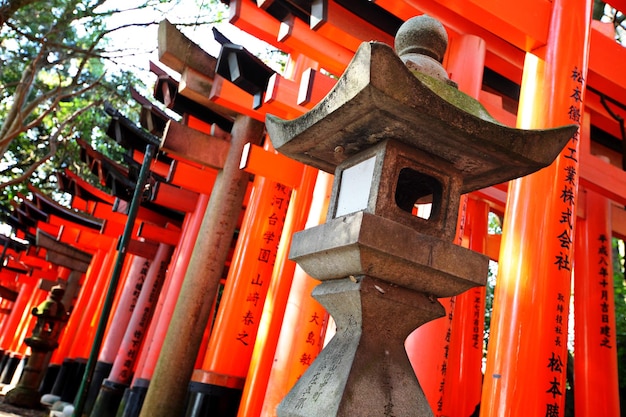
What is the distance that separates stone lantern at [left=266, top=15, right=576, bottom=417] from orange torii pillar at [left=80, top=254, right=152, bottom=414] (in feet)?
28.2

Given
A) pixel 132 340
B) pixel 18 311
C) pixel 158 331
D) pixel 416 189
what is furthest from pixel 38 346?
pixel 18 311

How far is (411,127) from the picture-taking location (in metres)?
2.44

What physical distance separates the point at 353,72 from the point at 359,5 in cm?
356

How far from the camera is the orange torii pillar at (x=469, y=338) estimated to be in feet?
24.5

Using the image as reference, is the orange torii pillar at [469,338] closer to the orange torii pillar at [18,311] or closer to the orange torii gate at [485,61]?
the orange torii gate at [485,61]

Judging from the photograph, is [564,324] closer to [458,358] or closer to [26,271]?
[458,358]

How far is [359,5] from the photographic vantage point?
5.43 m

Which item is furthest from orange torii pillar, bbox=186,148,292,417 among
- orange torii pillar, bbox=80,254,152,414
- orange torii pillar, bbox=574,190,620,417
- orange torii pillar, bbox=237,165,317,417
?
orange torii pillar, bbox=80,254,152,414

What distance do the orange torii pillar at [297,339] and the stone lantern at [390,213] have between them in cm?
231

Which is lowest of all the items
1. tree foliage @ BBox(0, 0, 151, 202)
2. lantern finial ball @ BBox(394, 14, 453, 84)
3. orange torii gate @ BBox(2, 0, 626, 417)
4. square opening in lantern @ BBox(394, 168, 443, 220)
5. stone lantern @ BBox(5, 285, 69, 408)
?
stone lantern @ BBox(5, 285, 69, 408)

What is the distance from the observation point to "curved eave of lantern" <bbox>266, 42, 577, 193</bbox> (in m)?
2.19

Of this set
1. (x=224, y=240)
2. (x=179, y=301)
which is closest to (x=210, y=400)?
(x=179, y=301)

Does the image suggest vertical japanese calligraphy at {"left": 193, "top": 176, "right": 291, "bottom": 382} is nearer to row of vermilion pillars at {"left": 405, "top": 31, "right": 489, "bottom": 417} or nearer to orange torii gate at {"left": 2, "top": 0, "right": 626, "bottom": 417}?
orange torii gate at {"left": 2, "top": 0, "right": 626, "bottom": 417}

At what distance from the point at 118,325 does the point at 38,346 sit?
6.38 ft
